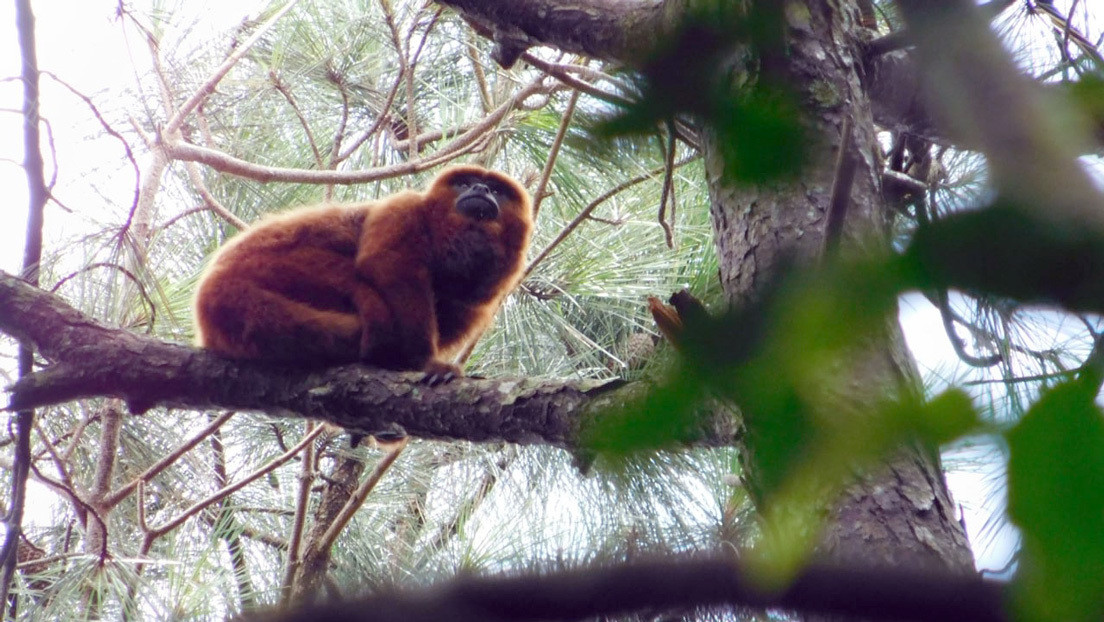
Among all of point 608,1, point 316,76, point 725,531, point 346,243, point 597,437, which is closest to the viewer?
point 597,437

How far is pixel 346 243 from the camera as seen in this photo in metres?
3.75

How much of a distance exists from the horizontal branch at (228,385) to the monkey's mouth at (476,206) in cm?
92

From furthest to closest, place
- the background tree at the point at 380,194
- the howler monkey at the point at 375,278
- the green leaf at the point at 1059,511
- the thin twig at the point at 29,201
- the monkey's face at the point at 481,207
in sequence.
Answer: the monkey's face at the point at 481,207, the howler monkey at the point at 375,278, the thin twig at the point at 29,201, the background tree at the point at 380,194, the green leaf at the point at 1059,511

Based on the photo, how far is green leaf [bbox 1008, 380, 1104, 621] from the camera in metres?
0.36

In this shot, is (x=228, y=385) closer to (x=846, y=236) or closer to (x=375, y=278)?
(x=375, y=278)

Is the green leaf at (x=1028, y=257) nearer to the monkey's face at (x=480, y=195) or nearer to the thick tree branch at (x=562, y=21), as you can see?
the thick tree branch at (x=562, y=21)

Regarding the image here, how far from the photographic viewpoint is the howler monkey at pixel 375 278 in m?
3.33

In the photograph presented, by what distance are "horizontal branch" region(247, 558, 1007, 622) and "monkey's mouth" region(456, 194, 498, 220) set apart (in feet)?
10.9

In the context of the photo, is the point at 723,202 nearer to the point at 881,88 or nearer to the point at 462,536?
the point at 881,88

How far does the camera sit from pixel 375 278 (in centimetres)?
351

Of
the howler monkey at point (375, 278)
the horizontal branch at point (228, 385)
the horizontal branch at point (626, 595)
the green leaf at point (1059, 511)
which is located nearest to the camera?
the green leaf at point (1059, 511)

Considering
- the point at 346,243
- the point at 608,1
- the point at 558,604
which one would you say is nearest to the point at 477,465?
the point at 346,243

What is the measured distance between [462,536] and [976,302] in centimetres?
368

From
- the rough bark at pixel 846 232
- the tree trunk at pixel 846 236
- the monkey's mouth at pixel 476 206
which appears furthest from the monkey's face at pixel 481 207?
the tree trunk at pixel 846 236
